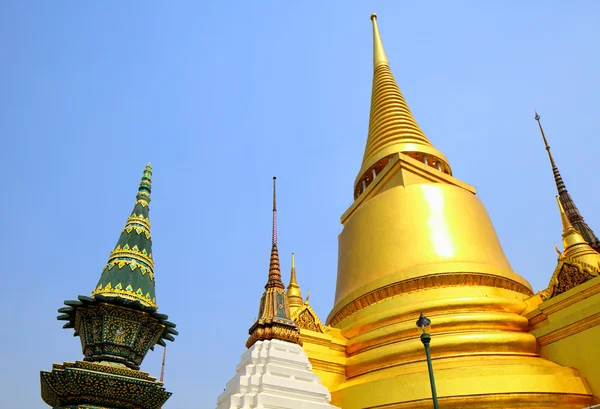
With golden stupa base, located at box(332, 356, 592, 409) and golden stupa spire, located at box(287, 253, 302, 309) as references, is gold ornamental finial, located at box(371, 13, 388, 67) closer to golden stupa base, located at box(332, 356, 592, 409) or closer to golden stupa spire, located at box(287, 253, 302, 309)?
golden stupa spire, located at box(287, 253, 302, 309)

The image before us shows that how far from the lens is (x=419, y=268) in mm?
11086

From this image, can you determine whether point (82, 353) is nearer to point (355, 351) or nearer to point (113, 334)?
point (113, 334)

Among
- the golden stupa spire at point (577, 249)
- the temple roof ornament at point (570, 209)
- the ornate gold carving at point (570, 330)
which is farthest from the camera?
the temple roof ornament at point (570, 209)

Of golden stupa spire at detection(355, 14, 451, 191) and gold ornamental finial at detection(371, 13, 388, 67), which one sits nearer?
golden stupa spire at detection(355, 14, 451, 191)

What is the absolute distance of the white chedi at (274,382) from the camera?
7055 mm

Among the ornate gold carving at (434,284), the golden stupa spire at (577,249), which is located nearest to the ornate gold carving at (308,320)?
the ornate gold carving at (434,284)

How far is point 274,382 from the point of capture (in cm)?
730

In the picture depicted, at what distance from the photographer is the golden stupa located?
8258mm

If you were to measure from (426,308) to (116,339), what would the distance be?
296 inches

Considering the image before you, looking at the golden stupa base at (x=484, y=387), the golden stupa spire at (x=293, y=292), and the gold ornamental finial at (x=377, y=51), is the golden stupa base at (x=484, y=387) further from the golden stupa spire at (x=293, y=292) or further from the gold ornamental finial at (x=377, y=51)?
the gold ornamental finial at (x=377, y=51)

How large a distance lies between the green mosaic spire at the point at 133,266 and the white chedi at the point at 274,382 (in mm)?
3256

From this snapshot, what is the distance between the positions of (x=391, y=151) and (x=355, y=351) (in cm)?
678

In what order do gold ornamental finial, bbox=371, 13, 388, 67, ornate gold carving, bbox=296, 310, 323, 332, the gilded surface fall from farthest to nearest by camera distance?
gold ornamental finial, bbox=371, 13, 388, 67 → ornate gold carving, bbox=296, 310, 323, 332 → the gilded surface

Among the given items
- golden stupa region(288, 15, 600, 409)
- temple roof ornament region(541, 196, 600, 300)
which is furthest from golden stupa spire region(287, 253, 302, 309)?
temple roof ornament region(541, 196, 600, 300)
